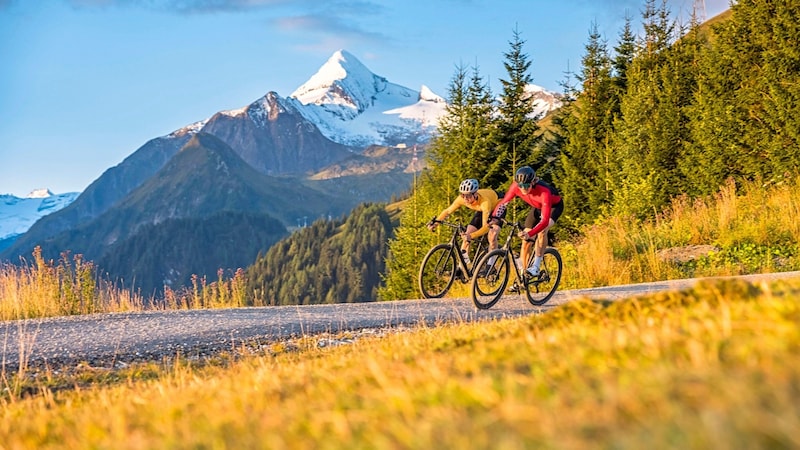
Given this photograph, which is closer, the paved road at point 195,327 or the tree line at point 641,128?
the paved road at point 195,327

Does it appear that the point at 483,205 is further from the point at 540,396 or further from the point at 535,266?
the point at 540,396

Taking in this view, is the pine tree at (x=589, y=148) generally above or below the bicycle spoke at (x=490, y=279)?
above

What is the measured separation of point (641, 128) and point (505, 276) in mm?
17861

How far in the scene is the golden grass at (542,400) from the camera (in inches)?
62.9

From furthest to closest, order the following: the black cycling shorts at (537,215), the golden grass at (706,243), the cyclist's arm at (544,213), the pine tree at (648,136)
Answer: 1. the pine tree at (648,136)
2. the golden grass at (706,243)
3. the black cycling shorts at (537,215)
4. the cyclist's arm at (544,213)

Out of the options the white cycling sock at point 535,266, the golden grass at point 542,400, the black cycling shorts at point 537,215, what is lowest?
the golden grass at point 542,400

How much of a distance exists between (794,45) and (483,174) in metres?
12.2

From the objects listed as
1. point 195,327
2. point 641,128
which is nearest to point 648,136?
point 641,128

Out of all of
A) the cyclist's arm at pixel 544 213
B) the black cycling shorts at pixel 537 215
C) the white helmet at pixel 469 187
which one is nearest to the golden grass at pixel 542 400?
the cyclist's arm at pixel 544 213

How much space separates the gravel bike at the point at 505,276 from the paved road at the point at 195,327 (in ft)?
0.81

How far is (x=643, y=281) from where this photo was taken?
15523 mm

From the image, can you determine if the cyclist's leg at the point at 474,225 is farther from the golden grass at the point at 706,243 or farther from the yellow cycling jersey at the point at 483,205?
the golden grass at the point at 706,243

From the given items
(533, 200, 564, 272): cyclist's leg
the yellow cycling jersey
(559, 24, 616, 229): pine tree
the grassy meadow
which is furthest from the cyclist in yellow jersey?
(559, 24, 616, 229): pine tree

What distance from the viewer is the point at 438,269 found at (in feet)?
43.2
